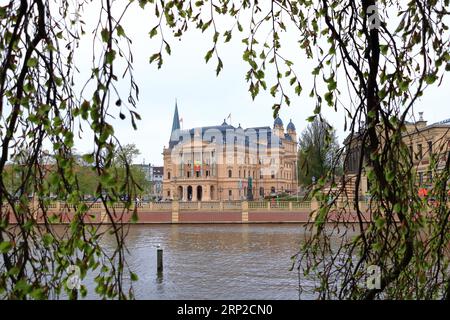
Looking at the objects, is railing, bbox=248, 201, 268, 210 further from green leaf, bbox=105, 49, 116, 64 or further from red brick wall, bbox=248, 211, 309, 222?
green leaf, bbox=105, 49, 116, 64

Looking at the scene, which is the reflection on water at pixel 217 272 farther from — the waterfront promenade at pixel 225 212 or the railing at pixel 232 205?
the railing at pixel 232 205

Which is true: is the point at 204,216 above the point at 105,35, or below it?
below

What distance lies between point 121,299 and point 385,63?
7.29 ft

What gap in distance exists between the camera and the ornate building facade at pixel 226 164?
9619cm

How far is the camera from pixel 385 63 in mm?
2748

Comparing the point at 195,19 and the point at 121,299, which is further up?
the point at 195,19

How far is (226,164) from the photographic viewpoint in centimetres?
9694

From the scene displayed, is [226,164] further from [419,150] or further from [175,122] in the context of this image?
[419,150]

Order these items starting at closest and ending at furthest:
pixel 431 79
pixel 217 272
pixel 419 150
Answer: pixel 431 79 → pixel 419 150 → pixel 217 272

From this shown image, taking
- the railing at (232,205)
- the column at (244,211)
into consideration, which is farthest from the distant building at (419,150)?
the railing at (232,205)

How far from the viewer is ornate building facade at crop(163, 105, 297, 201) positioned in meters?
96.2

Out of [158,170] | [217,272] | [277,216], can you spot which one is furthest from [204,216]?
[158,170]
